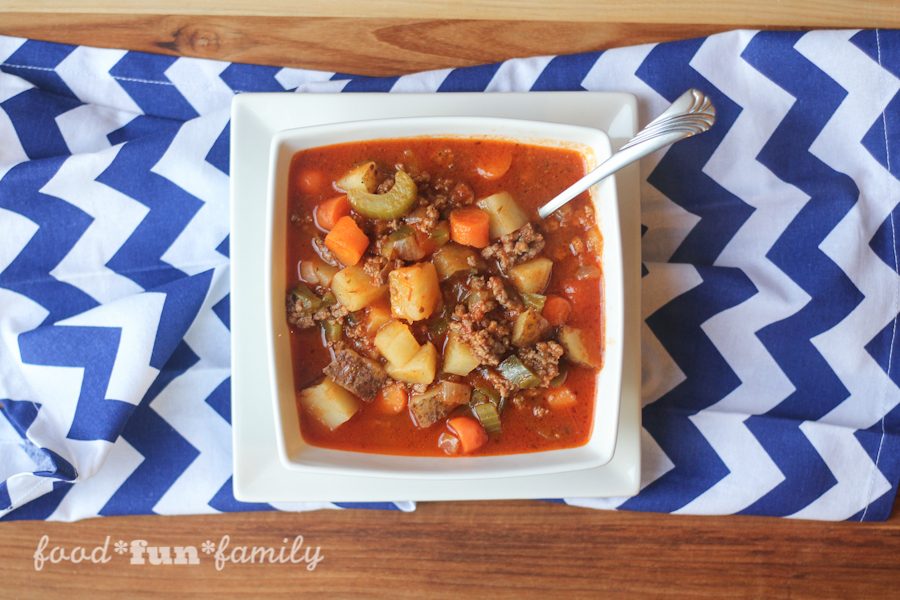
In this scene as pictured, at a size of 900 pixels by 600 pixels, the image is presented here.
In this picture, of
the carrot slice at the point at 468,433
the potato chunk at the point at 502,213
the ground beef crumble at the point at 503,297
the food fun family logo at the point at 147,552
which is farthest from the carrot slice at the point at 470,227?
the food fun family logo at the point at 147,552

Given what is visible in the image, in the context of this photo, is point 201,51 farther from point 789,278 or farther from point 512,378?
point 789,278

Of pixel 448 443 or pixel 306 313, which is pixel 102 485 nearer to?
pixel 306 313

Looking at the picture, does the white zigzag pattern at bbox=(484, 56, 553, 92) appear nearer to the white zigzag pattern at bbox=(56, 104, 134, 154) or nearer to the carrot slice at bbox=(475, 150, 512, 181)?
the carrot slice at bbox=(475, 150, 512, 181)

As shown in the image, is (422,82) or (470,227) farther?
(422,82)

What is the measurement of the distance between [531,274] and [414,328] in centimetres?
50

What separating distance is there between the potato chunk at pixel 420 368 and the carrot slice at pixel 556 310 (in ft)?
1.53

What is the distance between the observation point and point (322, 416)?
3033 mm

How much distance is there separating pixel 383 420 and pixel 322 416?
0.79 feet

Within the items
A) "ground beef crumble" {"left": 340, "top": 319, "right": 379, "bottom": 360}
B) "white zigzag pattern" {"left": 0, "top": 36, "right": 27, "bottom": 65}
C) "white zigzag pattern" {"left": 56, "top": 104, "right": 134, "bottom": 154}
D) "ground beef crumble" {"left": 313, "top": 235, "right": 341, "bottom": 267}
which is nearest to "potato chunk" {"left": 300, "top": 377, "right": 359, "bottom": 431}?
"ground beef crumble" {"left": 340, "top": 319, "right": 379, "bottom": 360}

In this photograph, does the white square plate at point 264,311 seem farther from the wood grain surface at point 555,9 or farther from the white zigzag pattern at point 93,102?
the white zigzag pattern at point 93,102

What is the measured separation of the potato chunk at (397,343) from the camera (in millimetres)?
2965

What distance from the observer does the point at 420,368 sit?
2977 mm

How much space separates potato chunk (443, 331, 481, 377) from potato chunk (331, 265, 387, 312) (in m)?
0.34

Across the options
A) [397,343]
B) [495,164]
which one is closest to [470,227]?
[495,164]
